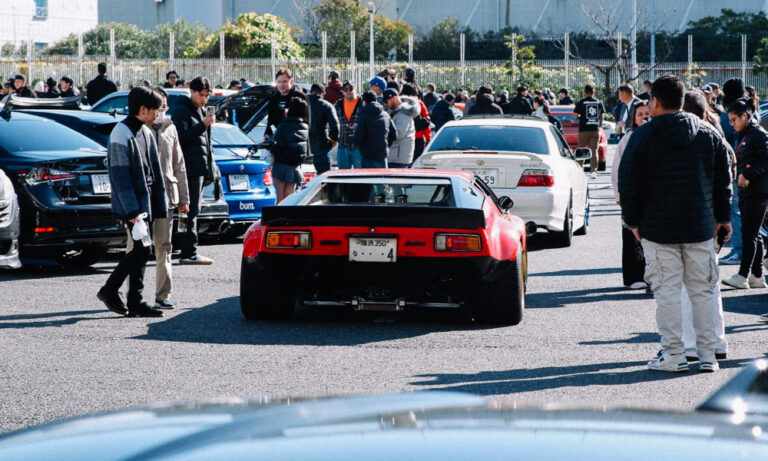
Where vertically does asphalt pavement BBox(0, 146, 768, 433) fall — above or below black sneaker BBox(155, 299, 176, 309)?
below

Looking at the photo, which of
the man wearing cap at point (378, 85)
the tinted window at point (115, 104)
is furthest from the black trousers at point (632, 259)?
the tinted window at point (115, 104)

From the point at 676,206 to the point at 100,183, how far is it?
6.13 metres

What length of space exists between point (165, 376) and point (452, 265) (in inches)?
88.3

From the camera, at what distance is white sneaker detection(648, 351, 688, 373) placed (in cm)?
688

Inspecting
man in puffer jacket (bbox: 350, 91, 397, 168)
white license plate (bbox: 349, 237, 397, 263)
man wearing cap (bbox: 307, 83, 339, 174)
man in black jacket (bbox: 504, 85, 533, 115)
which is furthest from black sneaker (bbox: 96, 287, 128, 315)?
man in black jacket (bbox: 504, 85, 533, 115)

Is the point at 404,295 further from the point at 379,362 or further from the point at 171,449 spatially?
the point at 171,449

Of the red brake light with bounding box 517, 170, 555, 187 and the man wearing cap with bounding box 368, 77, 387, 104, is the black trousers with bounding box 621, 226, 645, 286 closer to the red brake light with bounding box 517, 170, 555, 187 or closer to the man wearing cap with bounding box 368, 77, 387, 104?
the red brake light with bounding box 517, 170, 555, 187

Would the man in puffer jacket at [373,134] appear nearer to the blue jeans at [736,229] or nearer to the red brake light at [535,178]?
the red brake light at [535,178]

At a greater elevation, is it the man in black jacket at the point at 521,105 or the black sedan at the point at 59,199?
the man in black jacket at the point at 521,105

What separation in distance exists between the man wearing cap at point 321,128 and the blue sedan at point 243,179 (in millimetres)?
1655

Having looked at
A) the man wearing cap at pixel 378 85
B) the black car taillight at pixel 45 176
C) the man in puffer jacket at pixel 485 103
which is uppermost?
the man wearing cap at pixel 378 85

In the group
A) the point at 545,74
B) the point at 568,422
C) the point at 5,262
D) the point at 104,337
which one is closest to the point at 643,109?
the point at 104,337

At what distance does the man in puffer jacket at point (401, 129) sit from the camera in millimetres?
16672

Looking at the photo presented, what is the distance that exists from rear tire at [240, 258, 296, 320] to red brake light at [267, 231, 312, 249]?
22 cm
